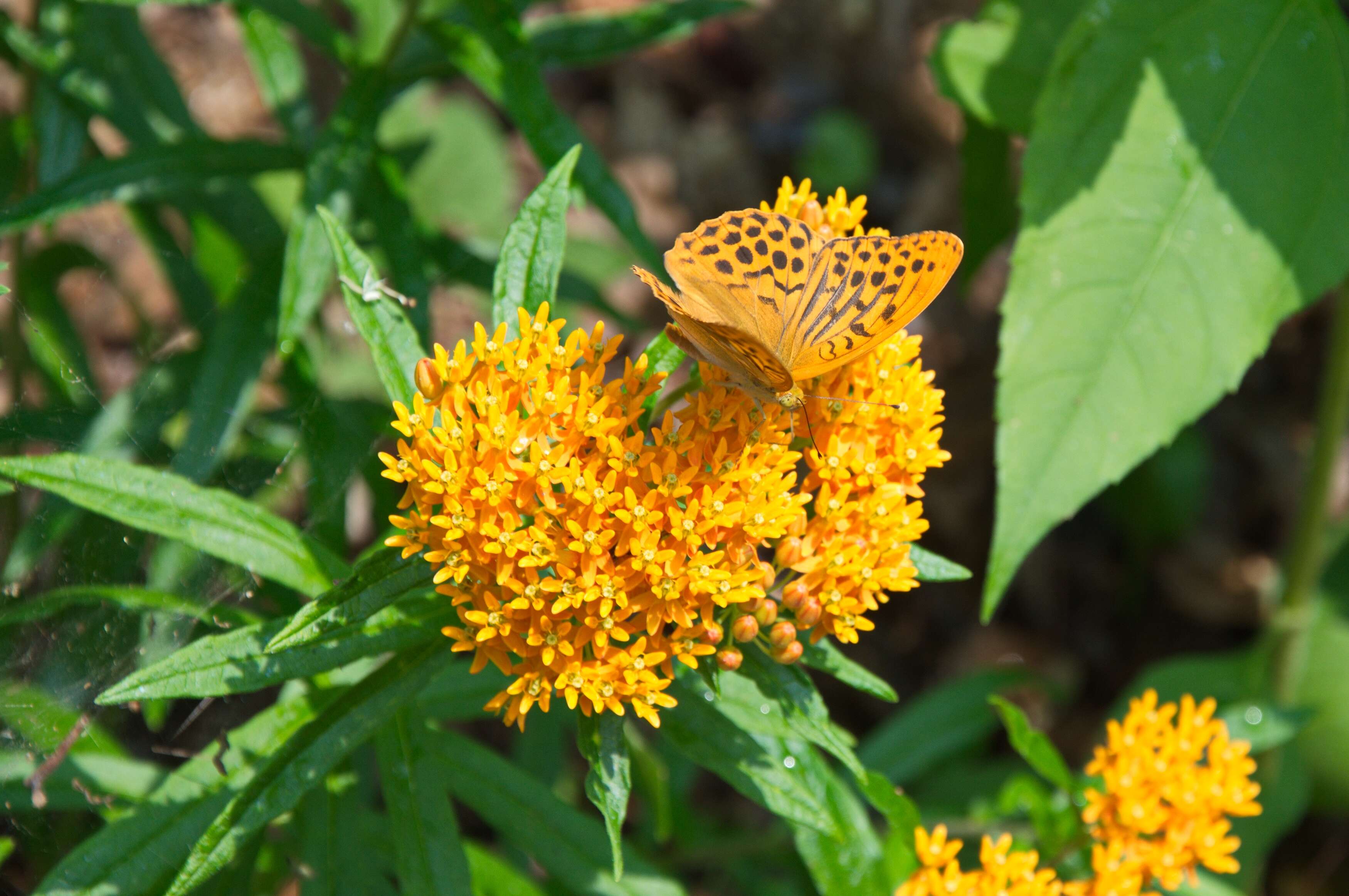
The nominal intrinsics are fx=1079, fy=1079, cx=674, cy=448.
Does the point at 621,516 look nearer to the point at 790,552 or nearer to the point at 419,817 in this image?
the point at 790,552

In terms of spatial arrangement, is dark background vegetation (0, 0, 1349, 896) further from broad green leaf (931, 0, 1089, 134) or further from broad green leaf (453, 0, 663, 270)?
broad green leaf (453, 0, 663, 270)

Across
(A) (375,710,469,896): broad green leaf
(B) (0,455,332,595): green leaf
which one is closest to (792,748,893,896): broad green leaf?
(A) (375,710,469,896): broad green leaf

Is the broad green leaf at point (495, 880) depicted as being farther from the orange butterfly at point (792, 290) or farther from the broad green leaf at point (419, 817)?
the orange butterfly at point (792, 290)

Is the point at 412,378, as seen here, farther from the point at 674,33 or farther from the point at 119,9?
A: the point at 119,9

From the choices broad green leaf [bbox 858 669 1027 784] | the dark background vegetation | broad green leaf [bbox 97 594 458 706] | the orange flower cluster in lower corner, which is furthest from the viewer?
the dark background vegetation

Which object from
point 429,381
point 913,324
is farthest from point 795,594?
point 913,324

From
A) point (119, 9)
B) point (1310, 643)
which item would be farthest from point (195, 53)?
point (1310, 643)
